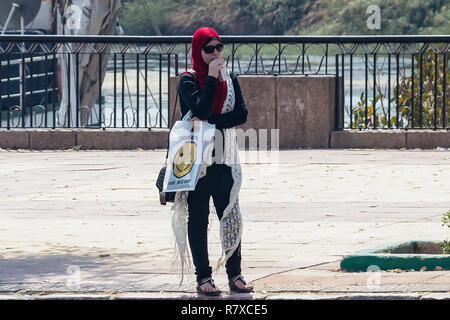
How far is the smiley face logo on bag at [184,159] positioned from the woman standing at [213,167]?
9 centimetres

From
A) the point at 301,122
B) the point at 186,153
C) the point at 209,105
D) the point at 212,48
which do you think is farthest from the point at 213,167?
the point at 301,122

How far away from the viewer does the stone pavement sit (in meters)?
6.79

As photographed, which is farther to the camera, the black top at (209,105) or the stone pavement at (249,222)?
the stone pavement at (249,222)

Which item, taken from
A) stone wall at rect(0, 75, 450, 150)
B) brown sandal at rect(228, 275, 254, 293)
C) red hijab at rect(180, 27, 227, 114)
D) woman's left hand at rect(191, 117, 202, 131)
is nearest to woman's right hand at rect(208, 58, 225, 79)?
red hijab at rect(180, 27, 227, 114)

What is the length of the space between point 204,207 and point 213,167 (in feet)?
0.78

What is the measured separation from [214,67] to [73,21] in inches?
429

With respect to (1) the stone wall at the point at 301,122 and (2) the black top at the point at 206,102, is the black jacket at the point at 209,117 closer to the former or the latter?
(2) the black top at the point at 206,102

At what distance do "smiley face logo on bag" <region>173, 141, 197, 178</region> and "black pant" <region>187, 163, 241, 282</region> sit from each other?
116mm

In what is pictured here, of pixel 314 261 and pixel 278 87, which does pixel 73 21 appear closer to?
pixel 278 87

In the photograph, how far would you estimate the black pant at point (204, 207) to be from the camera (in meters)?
6.64

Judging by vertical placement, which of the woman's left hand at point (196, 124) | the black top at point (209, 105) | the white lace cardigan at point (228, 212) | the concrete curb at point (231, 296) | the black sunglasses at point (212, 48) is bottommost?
the concrete curb at point (231, 296)

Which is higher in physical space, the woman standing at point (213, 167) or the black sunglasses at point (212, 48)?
the black sunglasses at point (212, 48)

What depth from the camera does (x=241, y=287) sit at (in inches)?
261

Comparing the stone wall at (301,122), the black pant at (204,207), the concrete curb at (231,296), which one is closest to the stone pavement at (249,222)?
the concrete curb at (231,296)
